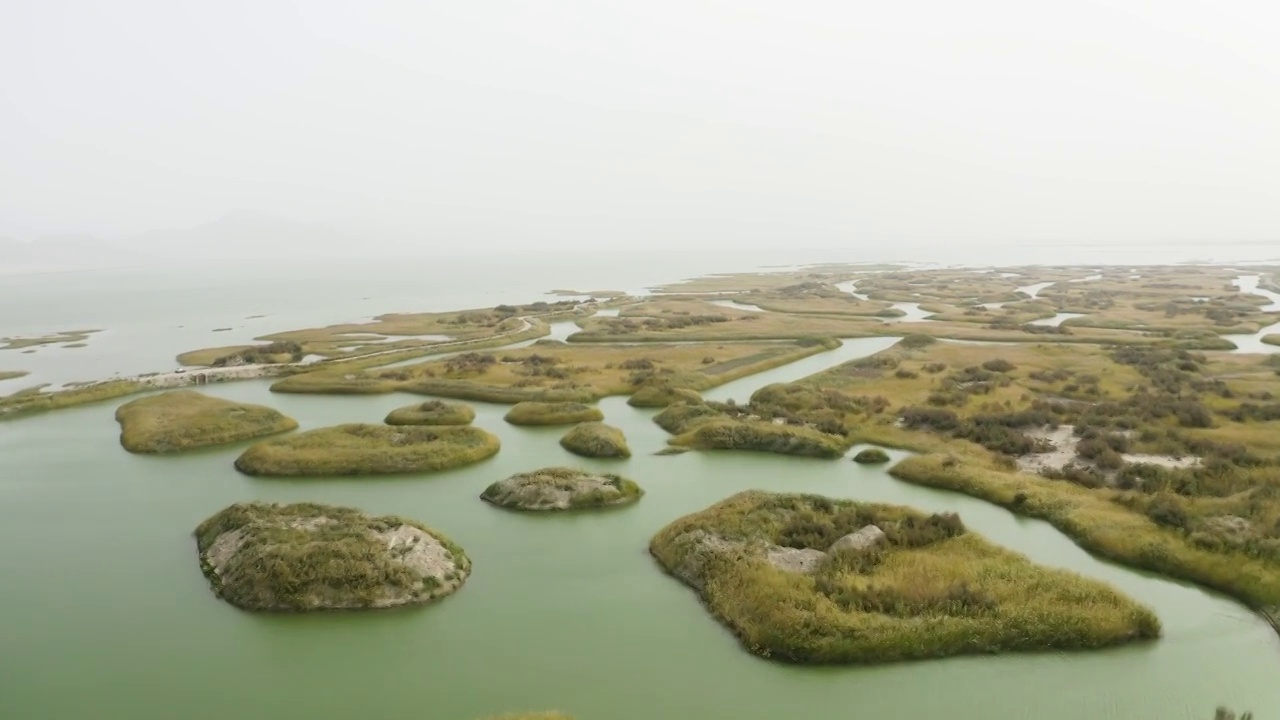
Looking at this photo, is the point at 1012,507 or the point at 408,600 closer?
the point at 408,600

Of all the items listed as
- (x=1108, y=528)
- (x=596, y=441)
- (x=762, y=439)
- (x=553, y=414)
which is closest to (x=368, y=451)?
(x=596, y=441)

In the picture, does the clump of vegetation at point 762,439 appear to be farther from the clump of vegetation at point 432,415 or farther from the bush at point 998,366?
the bush at point 998,366

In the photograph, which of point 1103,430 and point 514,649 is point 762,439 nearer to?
point 1103,430

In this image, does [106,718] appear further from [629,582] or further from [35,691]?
[629,582]

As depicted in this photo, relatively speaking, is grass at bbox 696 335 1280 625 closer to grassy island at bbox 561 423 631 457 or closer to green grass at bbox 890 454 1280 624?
green grass at bbox 890 454 1280 624

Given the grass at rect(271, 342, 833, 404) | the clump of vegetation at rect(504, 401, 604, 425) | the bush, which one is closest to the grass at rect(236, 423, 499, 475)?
the clump of vegetation at rect(504, 401, 604, 425)

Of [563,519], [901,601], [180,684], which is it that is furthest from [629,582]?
[180,684]

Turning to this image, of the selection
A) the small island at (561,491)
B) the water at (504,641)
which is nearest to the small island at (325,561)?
the water at (504,641)
